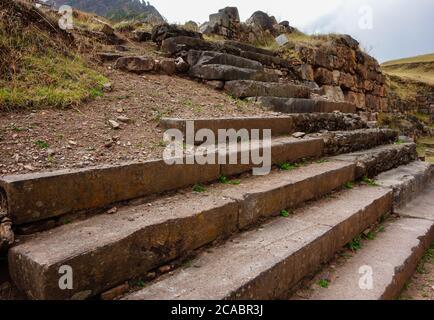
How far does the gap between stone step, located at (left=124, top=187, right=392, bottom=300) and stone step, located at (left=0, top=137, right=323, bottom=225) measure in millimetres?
603

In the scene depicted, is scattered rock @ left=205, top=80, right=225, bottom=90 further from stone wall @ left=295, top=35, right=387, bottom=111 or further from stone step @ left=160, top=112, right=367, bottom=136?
stone wall @ left=295, top=35, right=387, bottom=111

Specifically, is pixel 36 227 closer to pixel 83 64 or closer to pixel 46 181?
pixel 46 181

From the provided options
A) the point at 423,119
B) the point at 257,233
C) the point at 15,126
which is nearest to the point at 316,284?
the point at 257,233

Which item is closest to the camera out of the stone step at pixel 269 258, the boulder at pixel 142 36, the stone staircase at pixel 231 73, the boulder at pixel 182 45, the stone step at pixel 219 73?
the stone step at pixel 269 258

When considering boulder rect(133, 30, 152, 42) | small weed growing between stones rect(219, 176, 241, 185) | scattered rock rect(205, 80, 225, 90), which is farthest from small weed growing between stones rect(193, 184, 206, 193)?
boulder rect(133, 30, 152, 42)

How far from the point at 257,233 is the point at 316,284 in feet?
1.70

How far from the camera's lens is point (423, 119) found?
47.9 feet

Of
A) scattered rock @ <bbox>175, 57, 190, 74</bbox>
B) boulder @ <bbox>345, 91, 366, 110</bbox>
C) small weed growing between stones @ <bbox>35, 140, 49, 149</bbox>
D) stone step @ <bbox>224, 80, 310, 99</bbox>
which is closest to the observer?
small weed growing between stones @ <bbox>35, 140, 49, 149</bbox>

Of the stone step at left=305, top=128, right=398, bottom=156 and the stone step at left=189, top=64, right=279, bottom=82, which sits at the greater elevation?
the stone step at left=189, top=64, right=279, bottom=82

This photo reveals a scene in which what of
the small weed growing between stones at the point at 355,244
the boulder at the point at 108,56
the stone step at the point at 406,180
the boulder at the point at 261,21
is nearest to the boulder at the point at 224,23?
the boulder at the point at 261,21

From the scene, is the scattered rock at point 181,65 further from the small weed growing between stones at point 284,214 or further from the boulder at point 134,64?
the small weed growing between stones at point 284,214

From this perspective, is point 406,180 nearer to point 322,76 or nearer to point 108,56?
point 108,56

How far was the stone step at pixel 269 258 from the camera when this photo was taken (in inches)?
67.5

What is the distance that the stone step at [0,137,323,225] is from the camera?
1.72 m
